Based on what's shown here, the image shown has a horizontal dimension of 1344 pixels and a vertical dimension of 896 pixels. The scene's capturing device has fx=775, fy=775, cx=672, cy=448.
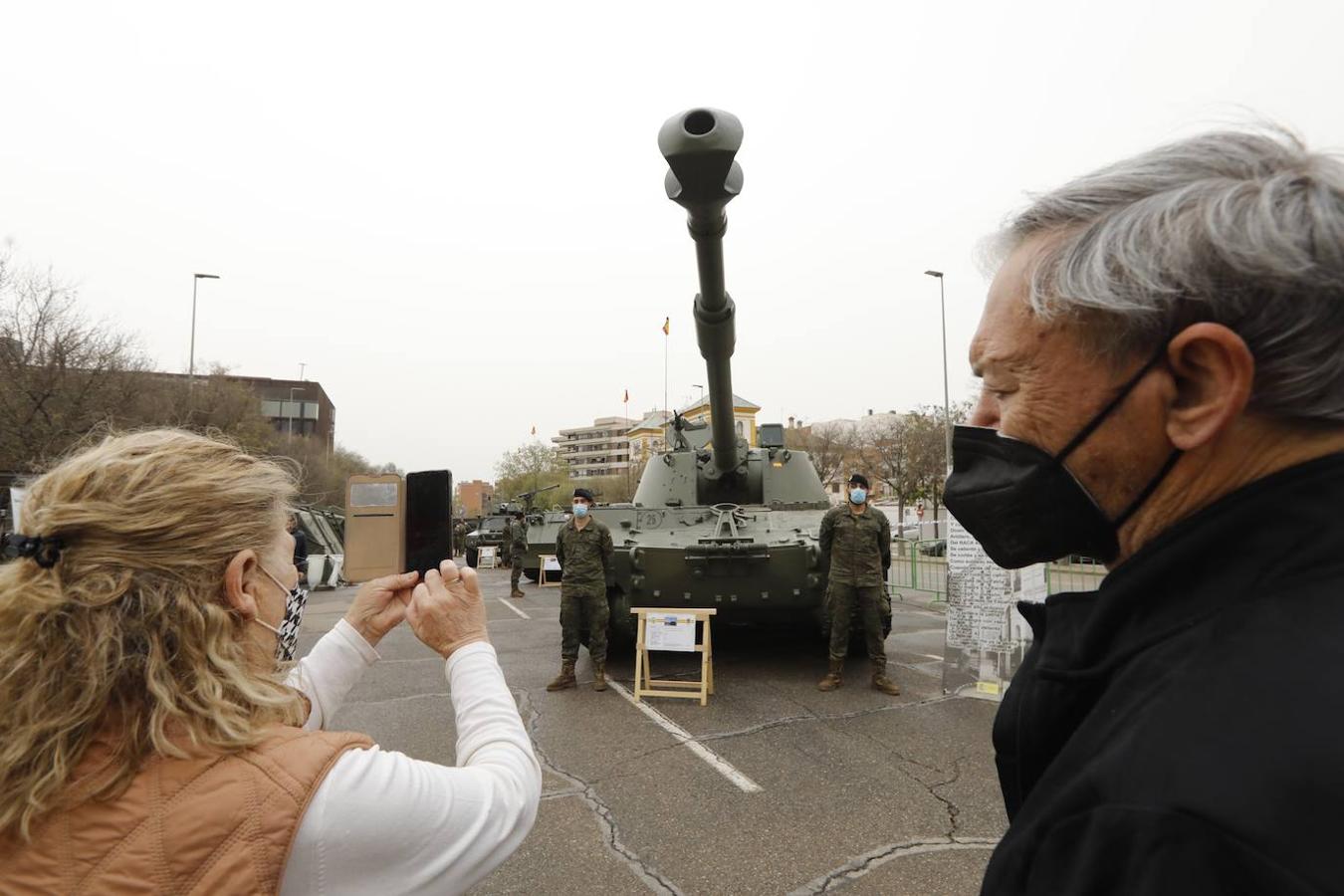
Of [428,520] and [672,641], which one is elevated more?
[428,520]

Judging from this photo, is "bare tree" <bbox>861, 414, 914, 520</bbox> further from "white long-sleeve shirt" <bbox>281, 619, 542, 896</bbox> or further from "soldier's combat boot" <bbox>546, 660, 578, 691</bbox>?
"white long-sleeve shirt" <bbox>281, 619, 542, 896</bbox>

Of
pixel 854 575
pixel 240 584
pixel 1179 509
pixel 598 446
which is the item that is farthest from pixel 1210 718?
pixel 598 446

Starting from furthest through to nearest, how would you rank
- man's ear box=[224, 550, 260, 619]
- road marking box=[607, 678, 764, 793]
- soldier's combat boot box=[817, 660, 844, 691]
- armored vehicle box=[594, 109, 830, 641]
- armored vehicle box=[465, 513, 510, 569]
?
armored vehicle box=[465, 513, 510, 569]
soldier's combat boot box=[817, 660, 844, 691]
armored vehicle box=[594, 109, 830, 641]
road marking box=[607, 678, 764, 793]
man's ear box=[224, 550, 260, 619]

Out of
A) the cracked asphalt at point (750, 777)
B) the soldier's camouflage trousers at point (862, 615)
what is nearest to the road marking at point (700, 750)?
the cracked asphalt at point (750, 777)

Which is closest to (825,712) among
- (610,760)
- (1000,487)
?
(610,760)

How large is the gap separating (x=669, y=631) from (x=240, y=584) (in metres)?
5.45

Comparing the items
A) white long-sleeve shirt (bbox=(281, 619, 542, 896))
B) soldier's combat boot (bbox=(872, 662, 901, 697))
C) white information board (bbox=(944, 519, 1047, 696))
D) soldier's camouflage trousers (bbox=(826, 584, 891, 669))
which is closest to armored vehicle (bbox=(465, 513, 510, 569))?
soldier's camouflage trousers (bbox=(826, 584, 891, 669))

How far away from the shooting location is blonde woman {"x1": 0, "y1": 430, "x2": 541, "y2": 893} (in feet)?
3.53

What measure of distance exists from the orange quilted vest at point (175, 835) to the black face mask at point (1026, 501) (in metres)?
1.10

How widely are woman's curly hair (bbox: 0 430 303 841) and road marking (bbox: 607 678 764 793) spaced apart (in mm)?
3461

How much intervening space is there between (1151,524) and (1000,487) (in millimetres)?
219

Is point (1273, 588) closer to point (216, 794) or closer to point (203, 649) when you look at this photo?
point (216, 794)

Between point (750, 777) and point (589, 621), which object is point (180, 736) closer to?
point (750, 777)

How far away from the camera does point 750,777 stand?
14.6 feet
